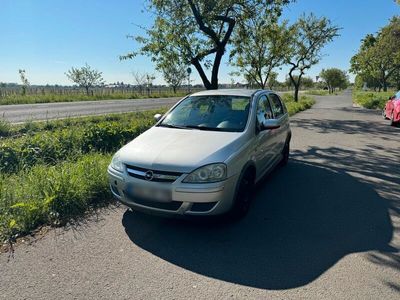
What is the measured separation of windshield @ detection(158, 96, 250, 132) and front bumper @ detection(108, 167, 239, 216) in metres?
1.04

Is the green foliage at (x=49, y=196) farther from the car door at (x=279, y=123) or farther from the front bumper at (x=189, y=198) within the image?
the car door at (x=279, y=123)

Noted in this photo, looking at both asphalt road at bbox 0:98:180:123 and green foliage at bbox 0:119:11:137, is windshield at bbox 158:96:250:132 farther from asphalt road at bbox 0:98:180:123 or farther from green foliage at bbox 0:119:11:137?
asphalt road at bbox 0:98:180:123

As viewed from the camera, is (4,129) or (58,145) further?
(4,129)

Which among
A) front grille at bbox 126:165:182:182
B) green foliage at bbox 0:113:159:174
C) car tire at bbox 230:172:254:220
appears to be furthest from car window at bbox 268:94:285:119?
green foliage at bbox 0:113:159:174

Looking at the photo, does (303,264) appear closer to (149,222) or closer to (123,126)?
(149,222)

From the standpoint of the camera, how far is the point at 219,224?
3713 mm

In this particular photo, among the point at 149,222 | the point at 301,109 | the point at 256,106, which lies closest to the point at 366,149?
the point at 256,106

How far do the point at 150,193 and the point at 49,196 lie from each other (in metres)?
1.67

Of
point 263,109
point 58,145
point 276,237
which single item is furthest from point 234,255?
point 58,145

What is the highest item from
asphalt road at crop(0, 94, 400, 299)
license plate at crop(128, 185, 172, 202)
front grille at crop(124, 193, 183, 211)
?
license plate at crop(128, 185, 172, 202)

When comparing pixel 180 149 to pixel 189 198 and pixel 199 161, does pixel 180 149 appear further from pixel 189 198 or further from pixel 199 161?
pixel 189 198

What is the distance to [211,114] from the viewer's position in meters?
4.52

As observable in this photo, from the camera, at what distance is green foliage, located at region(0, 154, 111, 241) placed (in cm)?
363

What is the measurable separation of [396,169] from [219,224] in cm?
466
